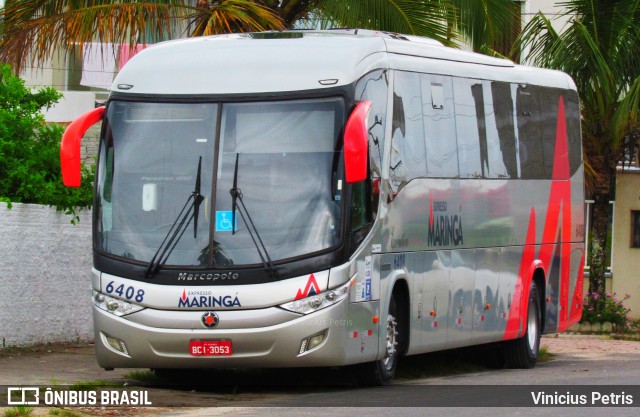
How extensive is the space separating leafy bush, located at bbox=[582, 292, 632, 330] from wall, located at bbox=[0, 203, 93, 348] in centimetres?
1386

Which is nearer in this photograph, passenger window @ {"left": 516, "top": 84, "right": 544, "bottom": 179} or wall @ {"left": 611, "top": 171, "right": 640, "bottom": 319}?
passenger window @ {"left": 516, "top": 84, "right": 544, "bottom": 179}

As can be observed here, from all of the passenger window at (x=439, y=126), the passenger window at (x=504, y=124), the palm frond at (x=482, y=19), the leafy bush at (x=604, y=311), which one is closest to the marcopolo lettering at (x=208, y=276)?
the passenger window at (x=439, y=126)

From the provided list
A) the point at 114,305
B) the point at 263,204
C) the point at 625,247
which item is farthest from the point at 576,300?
the point at 625,247

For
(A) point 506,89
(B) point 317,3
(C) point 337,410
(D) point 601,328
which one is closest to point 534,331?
(A) point 506,89

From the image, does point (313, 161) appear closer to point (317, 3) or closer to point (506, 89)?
point (506, 89)

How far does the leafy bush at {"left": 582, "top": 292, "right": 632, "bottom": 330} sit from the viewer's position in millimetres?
29906

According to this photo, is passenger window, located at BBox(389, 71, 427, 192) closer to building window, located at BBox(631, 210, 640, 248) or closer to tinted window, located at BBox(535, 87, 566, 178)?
tinted window, located at BBox(535, 87, 566, 178)

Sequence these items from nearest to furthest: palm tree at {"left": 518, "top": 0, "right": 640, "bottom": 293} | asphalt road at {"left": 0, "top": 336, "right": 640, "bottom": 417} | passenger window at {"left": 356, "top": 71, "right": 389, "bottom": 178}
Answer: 1. asphalt road at {"left": 0, "top": 336, "right": 640, "bottom": 417}
2. passenger window at {"left": 356, "top": 71, "right": 389, "bottom": 178}
3. palm tree at {"left": 518, "top": 0, "right": 640, "bottom": 293}

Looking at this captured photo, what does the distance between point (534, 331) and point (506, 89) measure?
3.29m

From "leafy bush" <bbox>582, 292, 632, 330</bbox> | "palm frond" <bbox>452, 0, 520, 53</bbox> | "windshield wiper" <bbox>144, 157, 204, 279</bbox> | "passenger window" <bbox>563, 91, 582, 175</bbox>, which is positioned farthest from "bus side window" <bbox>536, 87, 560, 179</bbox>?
"leafy bush" <bbox>582, 292, 632, 330</bbox>

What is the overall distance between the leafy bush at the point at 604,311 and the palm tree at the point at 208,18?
10.3 metres

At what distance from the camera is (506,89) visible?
1855 centimetres

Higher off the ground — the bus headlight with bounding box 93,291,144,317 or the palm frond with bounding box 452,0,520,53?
the palm frond with bounding box 452,0,520,53

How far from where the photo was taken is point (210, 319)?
43.5 ft
